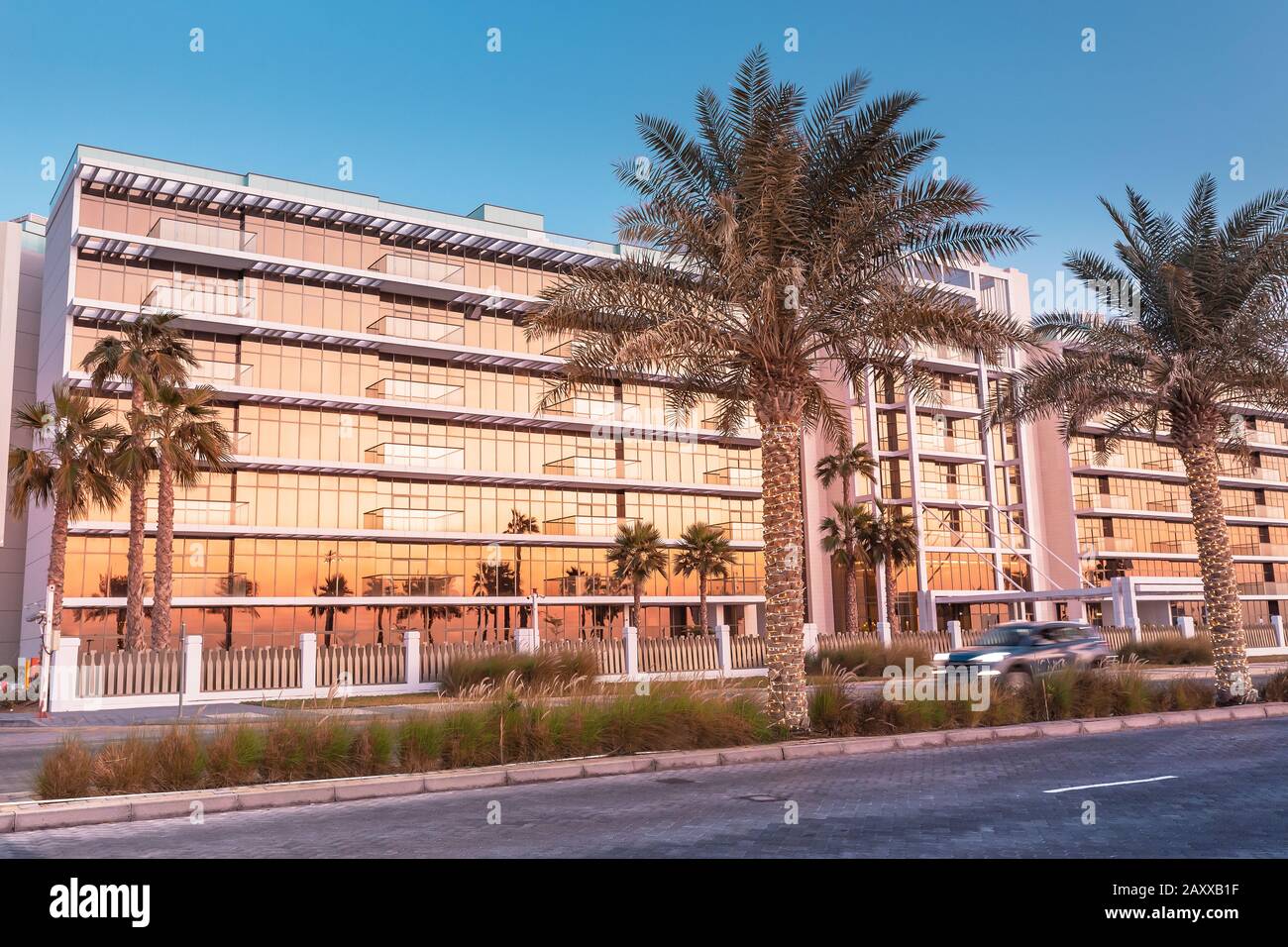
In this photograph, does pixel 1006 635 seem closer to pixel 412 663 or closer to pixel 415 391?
pixel 412 663

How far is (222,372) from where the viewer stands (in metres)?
44.7

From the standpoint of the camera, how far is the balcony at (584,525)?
5309cm

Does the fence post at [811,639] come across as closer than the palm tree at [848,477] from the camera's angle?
Yes

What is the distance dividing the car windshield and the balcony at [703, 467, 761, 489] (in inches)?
1245

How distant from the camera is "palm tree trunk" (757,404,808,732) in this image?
16.5m

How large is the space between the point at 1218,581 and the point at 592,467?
35794 mm

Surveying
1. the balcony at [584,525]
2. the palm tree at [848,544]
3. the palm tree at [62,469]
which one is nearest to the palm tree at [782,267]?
the palm tree at [62,469]

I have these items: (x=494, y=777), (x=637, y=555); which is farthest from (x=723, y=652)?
(x=494, y=777)

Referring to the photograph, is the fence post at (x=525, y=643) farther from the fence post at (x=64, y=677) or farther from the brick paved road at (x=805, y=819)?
the brick paved road at (x=805, y=819)

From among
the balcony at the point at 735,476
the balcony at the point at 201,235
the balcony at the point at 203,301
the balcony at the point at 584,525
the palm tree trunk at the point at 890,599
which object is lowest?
the palm tree trunk at the point at 890,599

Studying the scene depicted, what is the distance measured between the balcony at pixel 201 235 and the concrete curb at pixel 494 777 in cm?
3688

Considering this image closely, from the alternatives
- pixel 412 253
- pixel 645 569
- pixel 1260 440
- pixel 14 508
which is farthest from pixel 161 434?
pixel 1260 440
